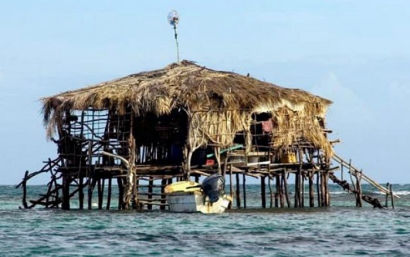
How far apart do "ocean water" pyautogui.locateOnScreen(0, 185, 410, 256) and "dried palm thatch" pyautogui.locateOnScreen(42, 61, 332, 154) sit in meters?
3.64

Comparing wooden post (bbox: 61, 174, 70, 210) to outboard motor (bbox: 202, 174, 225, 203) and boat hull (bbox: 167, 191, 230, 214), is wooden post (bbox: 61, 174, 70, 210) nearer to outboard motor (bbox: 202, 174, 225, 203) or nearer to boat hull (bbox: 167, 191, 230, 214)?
boat hull (bbox: 167, 191, 230, 214)

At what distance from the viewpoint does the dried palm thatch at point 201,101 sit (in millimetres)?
41375

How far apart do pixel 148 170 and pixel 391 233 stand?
42.2 feet

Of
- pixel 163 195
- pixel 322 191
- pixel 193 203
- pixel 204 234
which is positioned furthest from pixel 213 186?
pixel 204 234

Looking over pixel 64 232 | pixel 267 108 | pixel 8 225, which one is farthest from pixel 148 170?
pixel 64 232

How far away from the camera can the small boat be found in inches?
1529

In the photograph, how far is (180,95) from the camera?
1624 inches

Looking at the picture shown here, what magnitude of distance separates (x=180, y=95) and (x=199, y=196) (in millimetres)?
4298

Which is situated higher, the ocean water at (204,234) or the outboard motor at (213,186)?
the outboard motor at (213,186)

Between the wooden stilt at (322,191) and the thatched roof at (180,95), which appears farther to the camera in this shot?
the wooden stilt at (322,191)

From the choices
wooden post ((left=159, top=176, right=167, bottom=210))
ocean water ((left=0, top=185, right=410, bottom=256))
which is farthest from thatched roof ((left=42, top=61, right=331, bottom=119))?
ocean water ((left=0, top=185, right=410, bottom=256))

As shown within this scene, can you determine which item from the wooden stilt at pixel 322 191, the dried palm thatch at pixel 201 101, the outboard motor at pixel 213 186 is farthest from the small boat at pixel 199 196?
the wooden stilt at pixel 322 191

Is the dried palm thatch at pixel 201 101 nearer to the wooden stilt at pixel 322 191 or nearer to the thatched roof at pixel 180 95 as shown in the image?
the thatched roof at pixel 180 95

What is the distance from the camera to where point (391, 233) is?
103 ft
